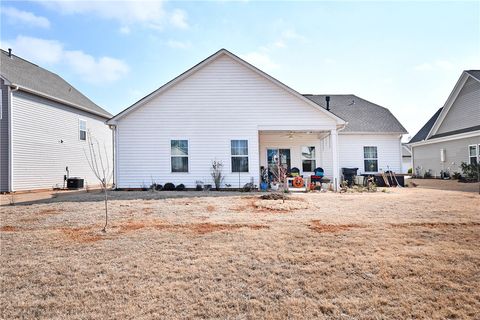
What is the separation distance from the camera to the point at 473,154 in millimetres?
18438

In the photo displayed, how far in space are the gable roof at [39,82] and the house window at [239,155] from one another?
37.3ft

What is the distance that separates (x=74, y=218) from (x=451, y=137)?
2382cm

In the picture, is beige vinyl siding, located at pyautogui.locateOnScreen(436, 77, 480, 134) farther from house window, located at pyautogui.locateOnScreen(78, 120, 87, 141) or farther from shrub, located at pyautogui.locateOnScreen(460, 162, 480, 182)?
house window, located at pyautogui.locateOnScreen(78, 120, 87, 141)

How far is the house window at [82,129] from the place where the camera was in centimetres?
1897

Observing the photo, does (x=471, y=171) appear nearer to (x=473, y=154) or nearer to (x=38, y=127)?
(x=473, y=154)

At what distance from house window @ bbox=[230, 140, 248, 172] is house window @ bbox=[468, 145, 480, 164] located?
15952 mm

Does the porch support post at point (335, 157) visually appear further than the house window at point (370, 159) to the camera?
No

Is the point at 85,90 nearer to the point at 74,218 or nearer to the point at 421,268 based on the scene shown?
the point at 74,218

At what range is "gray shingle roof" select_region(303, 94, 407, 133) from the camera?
59.0 ft

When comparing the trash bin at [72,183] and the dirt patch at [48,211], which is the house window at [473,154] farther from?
the trash bin at [72,183]

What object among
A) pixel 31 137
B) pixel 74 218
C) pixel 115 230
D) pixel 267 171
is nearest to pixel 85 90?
pixel 31 137

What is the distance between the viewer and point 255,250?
4.42 metres

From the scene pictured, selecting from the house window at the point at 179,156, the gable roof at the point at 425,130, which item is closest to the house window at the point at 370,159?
the gable roof at the point at 425,130

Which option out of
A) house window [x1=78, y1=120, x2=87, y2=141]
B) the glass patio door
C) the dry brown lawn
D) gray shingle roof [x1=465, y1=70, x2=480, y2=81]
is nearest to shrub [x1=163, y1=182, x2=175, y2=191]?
the dry brown lawn
